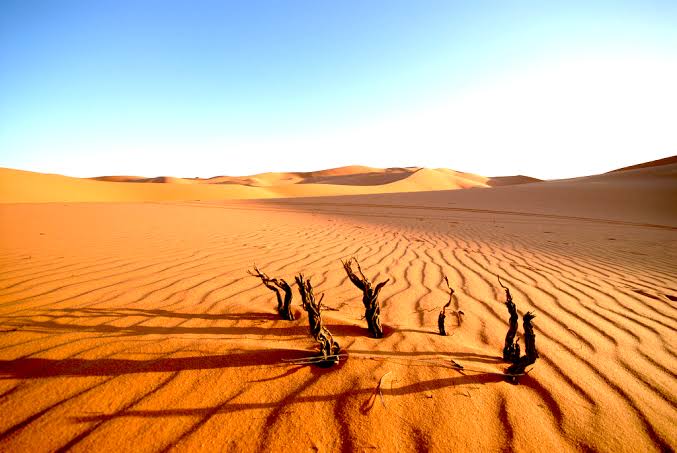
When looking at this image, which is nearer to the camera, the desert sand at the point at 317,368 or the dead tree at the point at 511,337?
the desert sand at the point at 317,368

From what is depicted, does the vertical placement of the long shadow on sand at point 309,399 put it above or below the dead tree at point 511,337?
below

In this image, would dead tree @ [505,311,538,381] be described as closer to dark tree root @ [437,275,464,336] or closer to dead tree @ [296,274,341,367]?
dark tree root @ [437,275,464,336]

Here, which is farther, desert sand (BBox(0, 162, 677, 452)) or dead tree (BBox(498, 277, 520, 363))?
dead tree (BBox(498, 277, 520, 363))

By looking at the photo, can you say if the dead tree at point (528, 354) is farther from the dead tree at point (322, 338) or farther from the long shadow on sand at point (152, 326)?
the dead tree at point (322, 338)

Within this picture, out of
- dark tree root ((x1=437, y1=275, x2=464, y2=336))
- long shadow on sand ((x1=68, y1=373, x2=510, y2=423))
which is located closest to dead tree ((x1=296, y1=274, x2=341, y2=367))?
long shadow on sand ((x1=68, y1=373, x2=510, y2=423))

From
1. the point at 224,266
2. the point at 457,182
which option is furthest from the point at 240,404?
the point at 457,182

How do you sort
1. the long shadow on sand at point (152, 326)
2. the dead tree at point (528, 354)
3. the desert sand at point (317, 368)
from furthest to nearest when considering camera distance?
the long shadow on sand at point (152, 326)
the dead tree at point (528, 354)
the desert sand at point (317, 368)

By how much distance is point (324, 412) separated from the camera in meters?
1.44

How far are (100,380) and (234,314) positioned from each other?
99 cm

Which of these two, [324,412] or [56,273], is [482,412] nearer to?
[324,412]

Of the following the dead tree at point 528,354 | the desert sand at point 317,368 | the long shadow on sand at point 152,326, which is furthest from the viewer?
the long shadow on sand at point 152,326

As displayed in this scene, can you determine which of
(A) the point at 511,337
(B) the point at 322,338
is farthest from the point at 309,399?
(A) the point at 511,337

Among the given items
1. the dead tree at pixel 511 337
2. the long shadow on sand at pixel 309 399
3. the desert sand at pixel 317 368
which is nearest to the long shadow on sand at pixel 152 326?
the desert sand at pixel 317 368

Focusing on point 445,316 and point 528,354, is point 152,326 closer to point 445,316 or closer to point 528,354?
point 445,316
